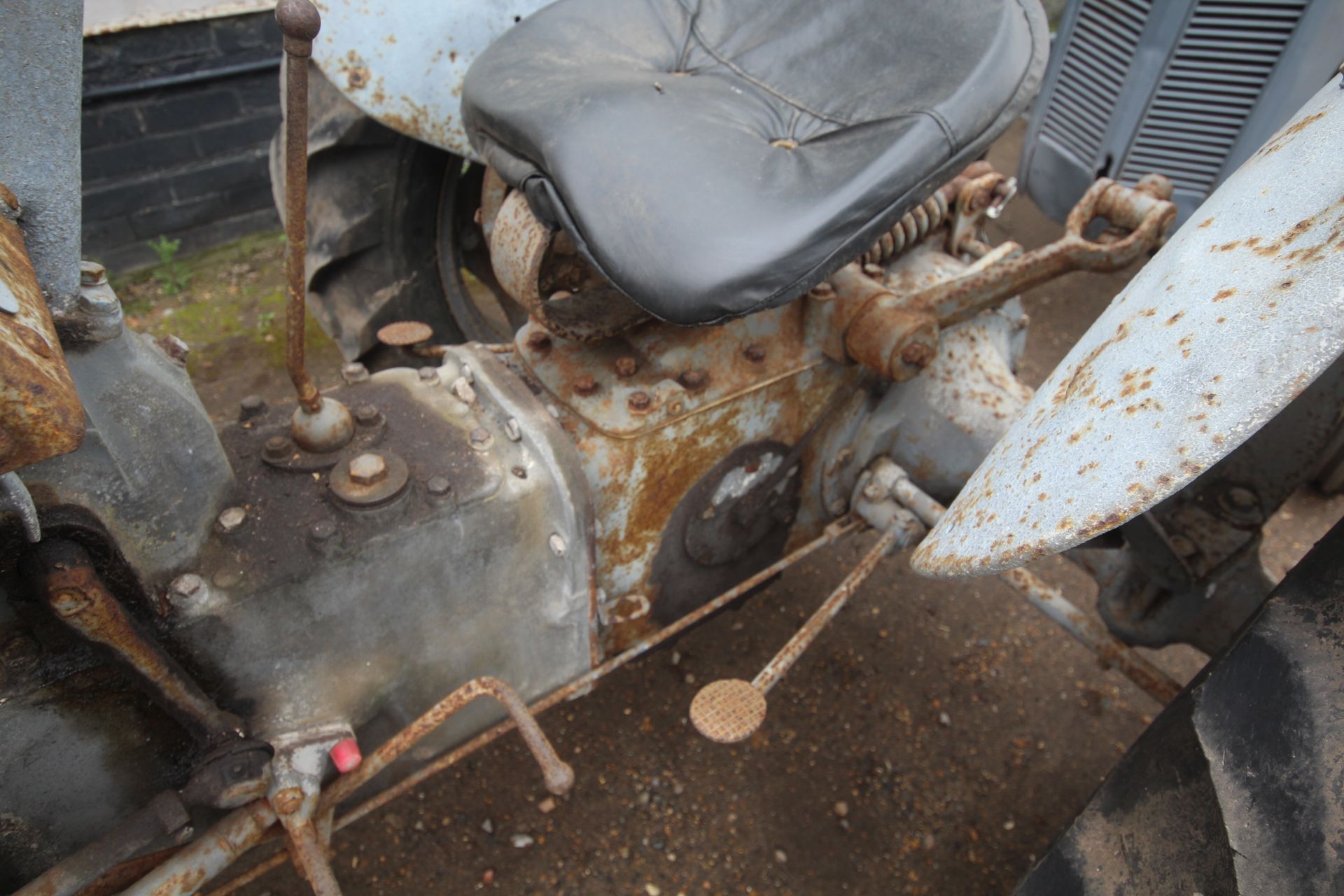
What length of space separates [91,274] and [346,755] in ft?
1.85

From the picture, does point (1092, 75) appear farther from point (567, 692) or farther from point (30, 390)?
point (30, 390)

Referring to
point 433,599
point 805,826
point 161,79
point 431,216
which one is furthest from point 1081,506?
point 161,79

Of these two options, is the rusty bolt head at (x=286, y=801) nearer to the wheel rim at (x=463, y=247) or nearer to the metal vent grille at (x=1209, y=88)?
the wheel rim at (x=463, y=247)

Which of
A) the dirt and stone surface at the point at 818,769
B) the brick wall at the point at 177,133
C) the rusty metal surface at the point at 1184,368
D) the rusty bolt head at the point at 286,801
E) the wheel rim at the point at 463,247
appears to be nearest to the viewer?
the rusty metal surface at the point at 1184,368

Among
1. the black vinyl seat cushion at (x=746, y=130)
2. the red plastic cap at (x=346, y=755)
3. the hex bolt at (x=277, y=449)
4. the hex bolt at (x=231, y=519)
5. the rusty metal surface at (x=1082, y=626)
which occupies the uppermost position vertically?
the black vinyl seat cushion at (x=746, y=130)

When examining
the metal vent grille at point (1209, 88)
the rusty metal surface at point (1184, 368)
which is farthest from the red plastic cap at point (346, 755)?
the metal vent grille at point (1209, 88)

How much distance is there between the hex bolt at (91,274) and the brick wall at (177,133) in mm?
2270

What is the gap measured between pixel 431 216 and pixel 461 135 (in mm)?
335

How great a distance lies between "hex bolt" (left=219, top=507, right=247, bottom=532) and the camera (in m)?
0.95

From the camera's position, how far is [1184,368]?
0.72 meters

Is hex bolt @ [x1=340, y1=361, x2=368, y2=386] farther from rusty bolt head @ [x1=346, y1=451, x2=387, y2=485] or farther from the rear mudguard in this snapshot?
the rear mudguard

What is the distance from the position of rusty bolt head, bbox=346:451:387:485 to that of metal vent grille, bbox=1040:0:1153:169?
79.1 inches

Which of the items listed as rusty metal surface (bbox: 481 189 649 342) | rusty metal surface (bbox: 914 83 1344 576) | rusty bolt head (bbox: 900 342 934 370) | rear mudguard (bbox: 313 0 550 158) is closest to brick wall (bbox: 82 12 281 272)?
rear mudguard (bbox: 313 0 550 158)

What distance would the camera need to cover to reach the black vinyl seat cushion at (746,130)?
0.98 meters
